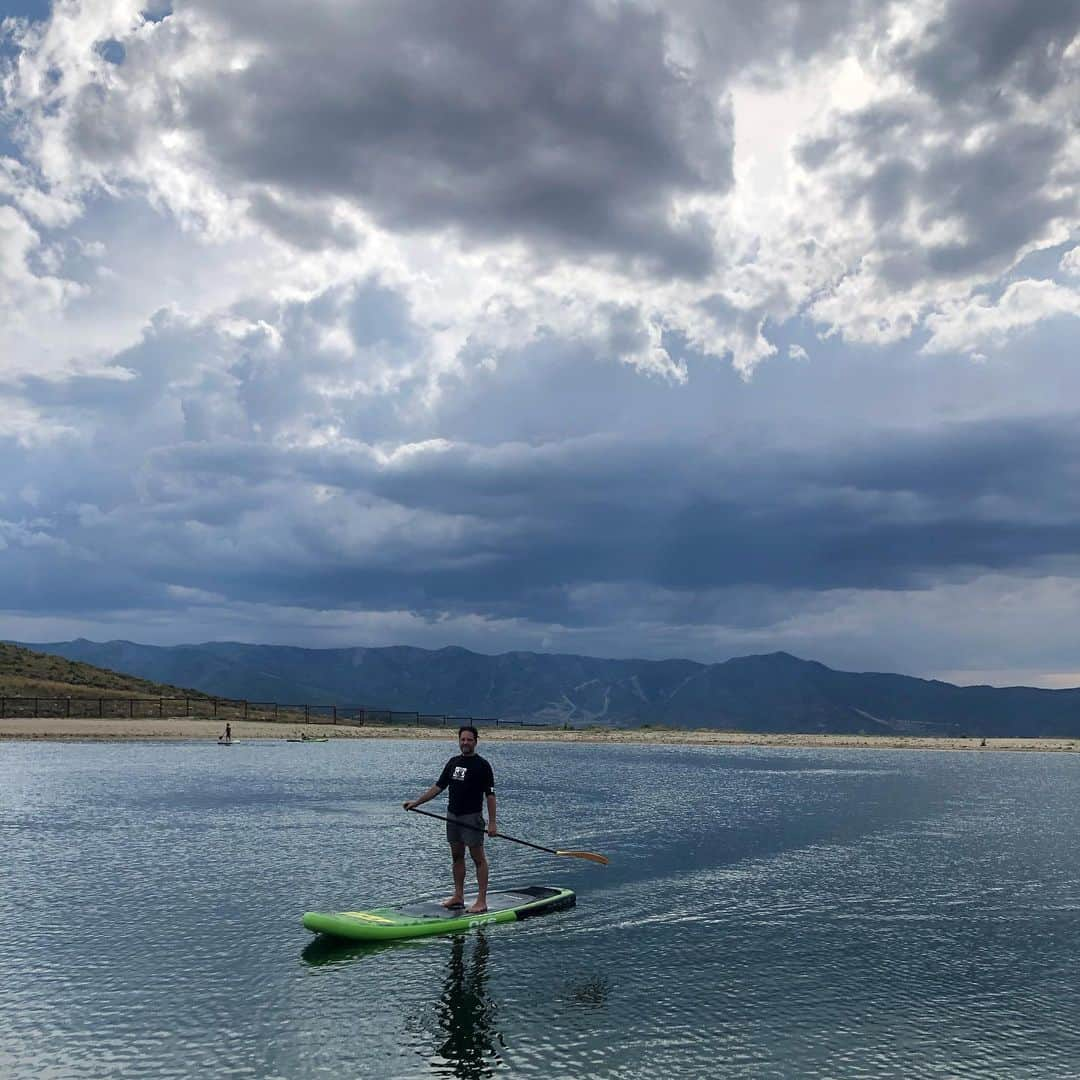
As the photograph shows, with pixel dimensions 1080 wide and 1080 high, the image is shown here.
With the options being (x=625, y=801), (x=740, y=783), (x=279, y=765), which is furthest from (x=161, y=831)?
(x=740, y=783)

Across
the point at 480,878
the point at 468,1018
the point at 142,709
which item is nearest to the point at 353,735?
the point at 142,709

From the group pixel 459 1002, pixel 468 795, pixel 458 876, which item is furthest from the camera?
pixel 458 876

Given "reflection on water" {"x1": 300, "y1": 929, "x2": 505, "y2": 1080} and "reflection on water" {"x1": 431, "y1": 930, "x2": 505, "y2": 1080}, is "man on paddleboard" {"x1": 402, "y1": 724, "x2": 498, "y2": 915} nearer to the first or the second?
"reflection on water" {"x1": 300, "y1": 929, "x2": 505, "y2": 1080}

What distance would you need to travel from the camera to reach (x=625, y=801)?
56.7 m

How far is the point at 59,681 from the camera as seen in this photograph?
13600 cm

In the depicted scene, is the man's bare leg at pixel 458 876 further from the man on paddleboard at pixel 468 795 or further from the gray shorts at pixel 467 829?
the gray shorts at pixel 467 829

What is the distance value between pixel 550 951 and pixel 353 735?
120 metres

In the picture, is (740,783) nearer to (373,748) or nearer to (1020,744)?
(373,748)

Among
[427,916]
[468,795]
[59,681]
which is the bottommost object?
[427,916]

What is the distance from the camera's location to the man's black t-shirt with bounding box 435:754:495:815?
23.0 metres

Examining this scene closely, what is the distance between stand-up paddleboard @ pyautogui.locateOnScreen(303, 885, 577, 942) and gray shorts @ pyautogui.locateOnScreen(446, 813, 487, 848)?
5.64ft

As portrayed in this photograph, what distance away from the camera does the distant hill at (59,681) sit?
126 meters

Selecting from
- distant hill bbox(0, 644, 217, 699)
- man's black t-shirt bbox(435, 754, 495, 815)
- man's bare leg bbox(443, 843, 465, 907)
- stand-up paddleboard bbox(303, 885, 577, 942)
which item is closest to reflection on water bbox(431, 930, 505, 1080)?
stand-up paddleboard bbox(303, 885, 577, 942)

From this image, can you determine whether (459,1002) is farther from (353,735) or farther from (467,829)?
(353,735)
